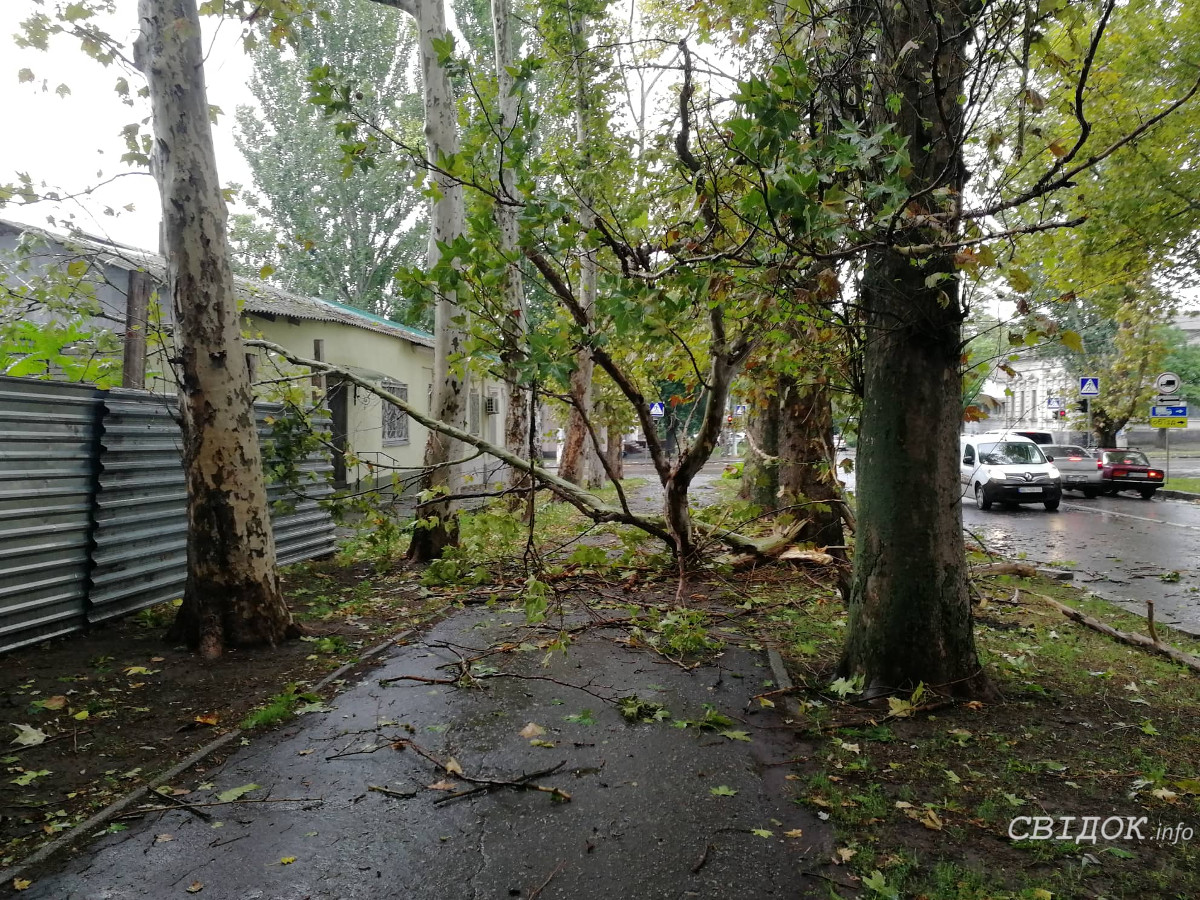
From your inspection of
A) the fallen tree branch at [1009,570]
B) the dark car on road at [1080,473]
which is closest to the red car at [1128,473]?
the dark car on road at [1080,473]

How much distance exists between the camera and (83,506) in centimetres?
614

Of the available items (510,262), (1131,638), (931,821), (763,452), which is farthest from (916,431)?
(763,452)

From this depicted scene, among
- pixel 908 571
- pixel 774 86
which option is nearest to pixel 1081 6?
pixel 774 86

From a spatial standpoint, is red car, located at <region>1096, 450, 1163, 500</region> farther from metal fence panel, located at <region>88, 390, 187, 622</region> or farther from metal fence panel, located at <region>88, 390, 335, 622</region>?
metal fence panel, located at <region>88, 390, 187, 622</region>

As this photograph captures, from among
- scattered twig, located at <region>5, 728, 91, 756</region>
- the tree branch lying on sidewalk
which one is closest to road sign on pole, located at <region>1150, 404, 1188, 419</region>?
the tree branch lying on sidewalk

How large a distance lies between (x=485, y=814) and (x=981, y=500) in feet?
63.1

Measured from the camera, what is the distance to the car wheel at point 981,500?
749 inches

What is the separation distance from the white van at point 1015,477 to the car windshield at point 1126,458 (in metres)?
4.23

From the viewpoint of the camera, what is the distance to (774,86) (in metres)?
3.53

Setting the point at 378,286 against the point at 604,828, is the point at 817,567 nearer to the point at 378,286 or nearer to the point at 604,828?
the point at 604,828

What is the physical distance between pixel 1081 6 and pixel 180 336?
631cm

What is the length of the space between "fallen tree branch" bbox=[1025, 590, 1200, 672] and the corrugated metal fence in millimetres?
8100

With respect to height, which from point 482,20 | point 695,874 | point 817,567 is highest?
point 482,20

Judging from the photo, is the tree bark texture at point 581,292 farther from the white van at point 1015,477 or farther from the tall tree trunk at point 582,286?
the white van at point 1015,477
